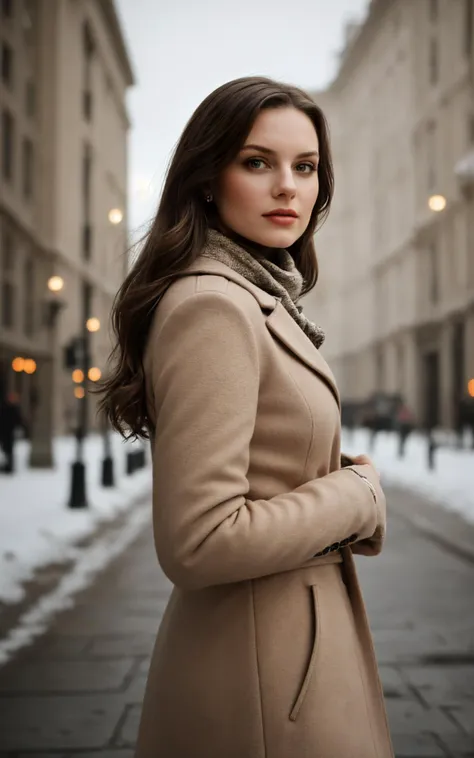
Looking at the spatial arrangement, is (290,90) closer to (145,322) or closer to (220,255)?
(220,255)

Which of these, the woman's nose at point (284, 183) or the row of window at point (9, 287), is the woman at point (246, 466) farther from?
the row of window at point (9, 287)

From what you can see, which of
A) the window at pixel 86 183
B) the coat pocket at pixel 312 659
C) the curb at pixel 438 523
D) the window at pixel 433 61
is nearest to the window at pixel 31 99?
the window at pixel 86 183

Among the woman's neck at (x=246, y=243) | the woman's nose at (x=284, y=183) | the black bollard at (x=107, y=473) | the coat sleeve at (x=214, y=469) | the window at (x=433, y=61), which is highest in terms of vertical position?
the window at (x=433, y=61)

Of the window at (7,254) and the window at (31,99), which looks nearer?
the window at (7,254)

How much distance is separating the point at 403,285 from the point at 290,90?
4775 centimetres

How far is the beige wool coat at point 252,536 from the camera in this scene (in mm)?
1536

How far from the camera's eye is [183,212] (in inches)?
71.8

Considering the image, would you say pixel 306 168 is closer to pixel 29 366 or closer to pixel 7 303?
pixel 7 303

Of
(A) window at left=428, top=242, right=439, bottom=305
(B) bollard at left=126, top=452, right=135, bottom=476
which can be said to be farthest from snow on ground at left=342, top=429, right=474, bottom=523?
(A) window at left=428, top=242, right=439, bottom=305

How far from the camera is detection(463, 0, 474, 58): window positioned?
1438 inches

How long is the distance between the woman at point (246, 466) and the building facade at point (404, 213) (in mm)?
20049

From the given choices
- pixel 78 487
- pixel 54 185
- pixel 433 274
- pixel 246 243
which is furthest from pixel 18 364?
pixel 246 243

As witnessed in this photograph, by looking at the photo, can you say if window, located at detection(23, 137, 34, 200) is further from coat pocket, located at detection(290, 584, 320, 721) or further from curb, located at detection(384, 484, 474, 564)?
coat pocket, located at detection(290, 584, 320, 721)

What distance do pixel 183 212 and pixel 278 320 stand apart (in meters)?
0.32
